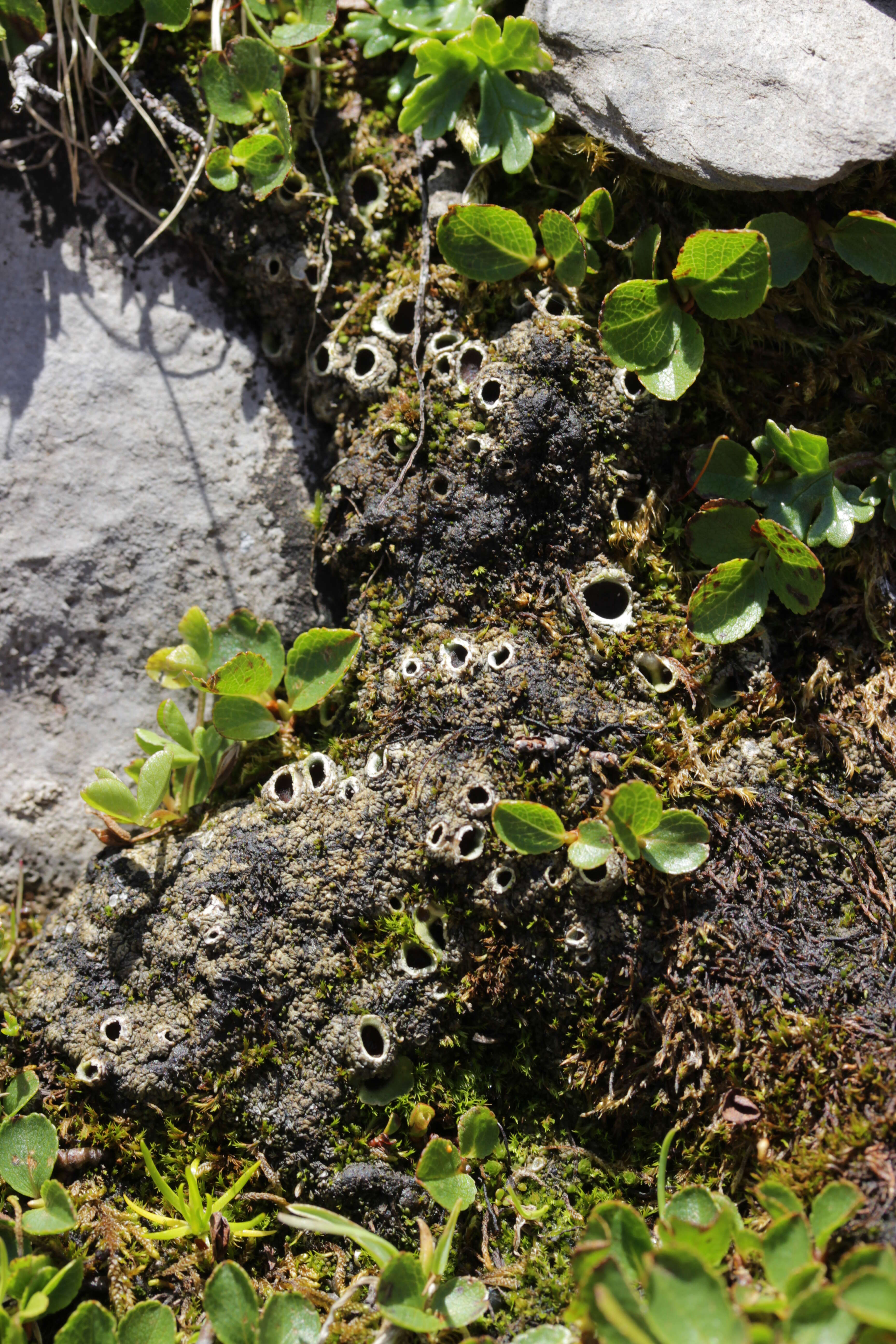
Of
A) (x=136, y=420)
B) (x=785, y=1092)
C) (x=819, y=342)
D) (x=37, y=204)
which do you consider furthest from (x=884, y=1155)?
(x=37, y=204)

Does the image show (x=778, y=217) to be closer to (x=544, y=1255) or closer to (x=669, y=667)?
(x=669, y=667)

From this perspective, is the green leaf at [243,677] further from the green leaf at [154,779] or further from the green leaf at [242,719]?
the green leaf at [154,779]

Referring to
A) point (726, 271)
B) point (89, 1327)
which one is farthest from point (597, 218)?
point (89, 1327)

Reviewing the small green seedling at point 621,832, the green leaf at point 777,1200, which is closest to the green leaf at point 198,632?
the small green seedling at point 621,832

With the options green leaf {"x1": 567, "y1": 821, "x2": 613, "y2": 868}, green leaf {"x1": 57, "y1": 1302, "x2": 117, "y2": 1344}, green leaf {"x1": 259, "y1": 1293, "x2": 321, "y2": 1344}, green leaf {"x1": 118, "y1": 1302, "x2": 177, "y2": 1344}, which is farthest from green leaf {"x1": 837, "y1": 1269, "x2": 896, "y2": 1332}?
green leaf {"x1": 57, "y1": 1302, "x2": 117, "y2": 1344}

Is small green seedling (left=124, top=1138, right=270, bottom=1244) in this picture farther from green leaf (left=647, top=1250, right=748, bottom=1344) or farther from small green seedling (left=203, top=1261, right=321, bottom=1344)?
green leaf (left=647, top=1250, right=748, bottom=1344)

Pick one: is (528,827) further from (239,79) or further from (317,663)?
(239,79)
